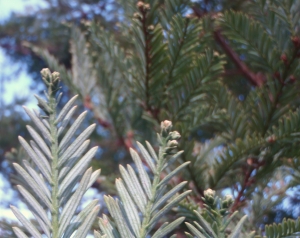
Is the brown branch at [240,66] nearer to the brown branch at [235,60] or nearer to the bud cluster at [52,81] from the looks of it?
the brown branch at [235,60]

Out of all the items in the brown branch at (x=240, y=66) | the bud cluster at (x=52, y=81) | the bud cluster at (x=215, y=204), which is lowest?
the bud cluster at (x=215, y=204)

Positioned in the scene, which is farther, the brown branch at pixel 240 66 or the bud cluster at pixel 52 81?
the brown branch at pixel 240 66

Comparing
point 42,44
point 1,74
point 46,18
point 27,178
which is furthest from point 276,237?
point 1,74

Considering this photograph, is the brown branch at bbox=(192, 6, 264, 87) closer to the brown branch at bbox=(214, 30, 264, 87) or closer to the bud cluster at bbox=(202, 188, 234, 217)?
the brown branch at bbox=(214, 30, 264, 87)

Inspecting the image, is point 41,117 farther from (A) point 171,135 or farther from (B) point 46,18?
(B) point 46,18

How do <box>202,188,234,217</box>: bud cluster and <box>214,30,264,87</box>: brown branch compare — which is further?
<box>214,30,264,87</box>: brown branch

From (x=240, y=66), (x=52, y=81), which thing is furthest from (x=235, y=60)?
(x=52, y=81)

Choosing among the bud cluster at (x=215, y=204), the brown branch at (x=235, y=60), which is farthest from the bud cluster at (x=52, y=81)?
the brown branch at (x=235, y=60)

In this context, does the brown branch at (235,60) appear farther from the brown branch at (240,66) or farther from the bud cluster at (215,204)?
the bud cluster at (215,204)

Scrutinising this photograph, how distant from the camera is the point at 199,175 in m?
0.81

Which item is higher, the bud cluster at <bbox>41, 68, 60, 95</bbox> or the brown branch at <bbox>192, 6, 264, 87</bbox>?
the brown branch at <bbox>192, 6, 264, 87</bbox>

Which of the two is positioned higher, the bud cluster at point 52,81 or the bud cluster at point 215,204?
the bud cluster at point 52,81

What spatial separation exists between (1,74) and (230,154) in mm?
2730

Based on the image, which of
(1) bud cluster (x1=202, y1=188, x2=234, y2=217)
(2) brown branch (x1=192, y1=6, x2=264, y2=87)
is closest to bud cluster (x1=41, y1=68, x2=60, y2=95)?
(1) bud cluster (x1=202, y1=188, x2=234, y2=217)
